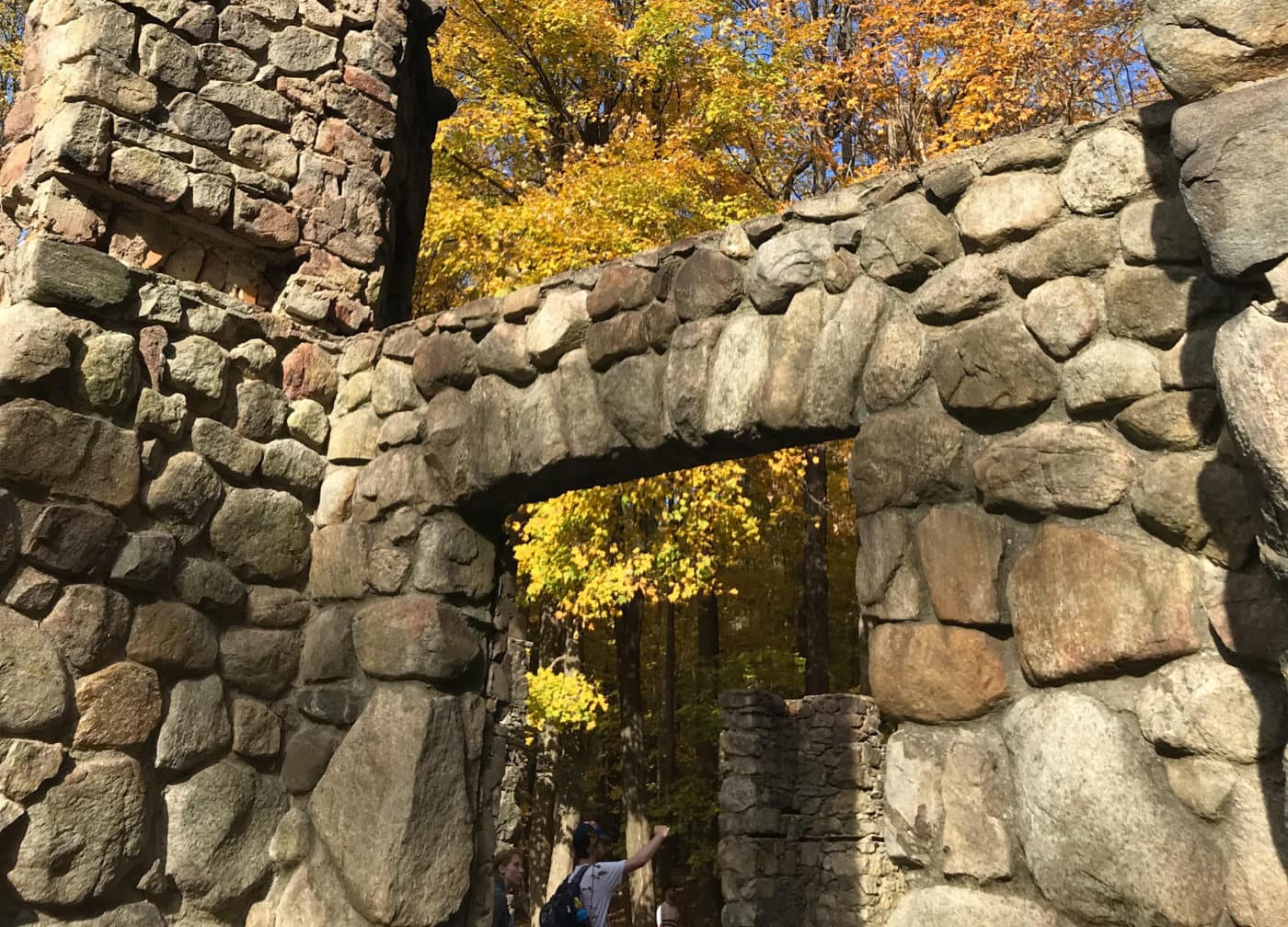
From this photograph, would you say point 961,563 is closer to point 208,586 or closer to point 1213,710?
point 1213,710

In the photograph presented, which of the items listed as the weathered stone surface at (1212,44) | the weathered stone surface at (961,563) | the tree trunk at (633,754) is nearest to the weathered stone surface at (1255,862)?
the weathered stone surface at (961,563)

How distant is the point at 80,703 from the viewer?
10.1 ft

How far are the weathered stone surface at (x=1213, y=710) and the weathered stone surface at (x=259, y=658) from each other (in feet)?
8.68

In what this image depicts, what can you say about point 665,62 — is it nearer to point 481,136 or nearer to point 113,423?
point 481,136

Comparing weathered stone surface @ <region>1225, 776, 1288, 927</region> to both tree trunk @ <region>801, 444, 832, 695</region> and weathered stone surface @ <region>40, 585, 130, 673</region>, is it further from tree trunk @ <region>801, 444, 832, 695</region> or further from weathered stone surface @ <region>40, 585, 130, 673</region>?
tree trunk @ <region>801, 444, 832, 695</region>

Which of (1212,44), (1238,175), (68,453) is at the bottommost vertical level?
(68,453)

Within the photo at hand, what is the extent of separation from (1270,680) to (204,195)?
3.41m

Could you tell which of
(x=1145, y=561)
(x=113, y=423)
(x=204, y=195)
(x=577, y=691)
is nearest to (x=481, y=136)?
(x=577, y=691)

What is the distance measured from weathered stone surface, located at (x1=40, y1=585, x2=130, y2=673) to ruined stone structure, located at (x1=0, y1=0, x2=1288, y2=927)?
10mm

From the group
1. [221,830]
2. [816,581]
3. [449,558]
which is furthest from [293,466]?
[816,581]

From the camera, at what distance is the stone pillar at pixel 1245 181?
5.66 feet

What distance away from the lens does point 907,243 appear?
2541mm

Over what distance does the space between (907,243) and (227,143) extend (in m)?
2.51


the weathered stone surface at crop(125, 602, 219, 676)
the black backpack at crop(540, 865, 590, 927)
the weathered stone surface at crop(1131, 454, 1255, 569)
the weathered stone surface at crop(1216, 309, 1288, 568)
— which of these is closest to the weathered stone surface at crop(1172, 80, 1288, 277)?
the weathered stone surface at crop(1216, 309, 1288, 568)
